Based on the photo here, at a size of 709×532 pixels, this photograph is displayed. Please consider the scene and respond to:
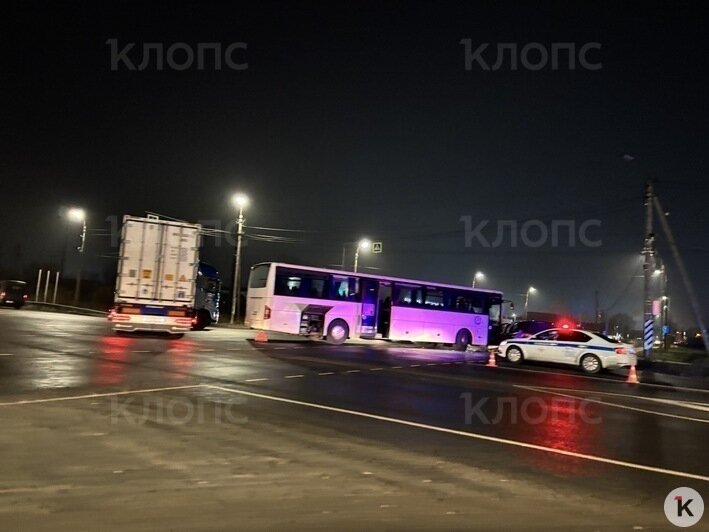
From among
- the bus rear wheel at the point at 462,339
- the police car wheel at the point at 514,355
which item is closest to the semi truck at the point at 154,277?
the police car wheel at the point at 514,355

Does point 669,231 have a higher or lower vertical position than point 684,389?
higher

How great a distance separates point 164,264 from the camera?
853 inches

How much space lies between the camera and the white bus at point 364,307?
25547mm

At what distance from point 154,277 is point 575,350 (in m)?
15.3

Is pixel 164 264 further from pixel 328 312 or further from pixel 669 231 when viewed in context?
pixel 669 231

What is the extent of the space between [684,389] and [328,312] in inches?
560

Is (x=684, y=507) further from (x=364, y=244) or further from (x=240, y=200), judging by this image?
(x=364, y=244)

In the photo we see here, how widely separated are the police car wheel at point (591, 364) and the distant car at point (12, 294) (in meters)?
38.7

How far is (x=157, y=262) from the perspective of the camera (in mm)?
21547

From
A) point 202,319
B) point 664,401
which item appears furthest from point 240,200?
point 664,401

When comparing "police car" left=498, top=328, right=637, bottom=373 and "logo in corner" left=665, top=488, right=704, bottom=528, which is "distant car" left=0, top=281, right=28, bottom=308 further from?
"logo in corner" left=665, top=488, right=704, bottom=528

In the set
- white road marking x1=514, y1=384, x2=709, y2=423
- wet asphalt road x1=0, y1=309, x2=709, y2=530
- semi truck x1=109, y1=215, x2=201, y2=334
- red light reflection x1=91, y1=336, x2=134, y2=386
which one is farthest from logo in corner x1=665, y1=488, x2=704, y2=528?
semi truck x1=109, y1=215, x2=201, y2=334

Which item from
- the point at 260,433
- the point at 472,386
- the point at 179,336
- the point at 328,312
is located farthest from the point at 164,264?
the point at 260,433

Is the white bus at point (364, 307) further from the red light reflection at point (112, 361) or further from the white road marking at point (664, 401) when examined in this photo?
the white road marking at point (664, 401)
